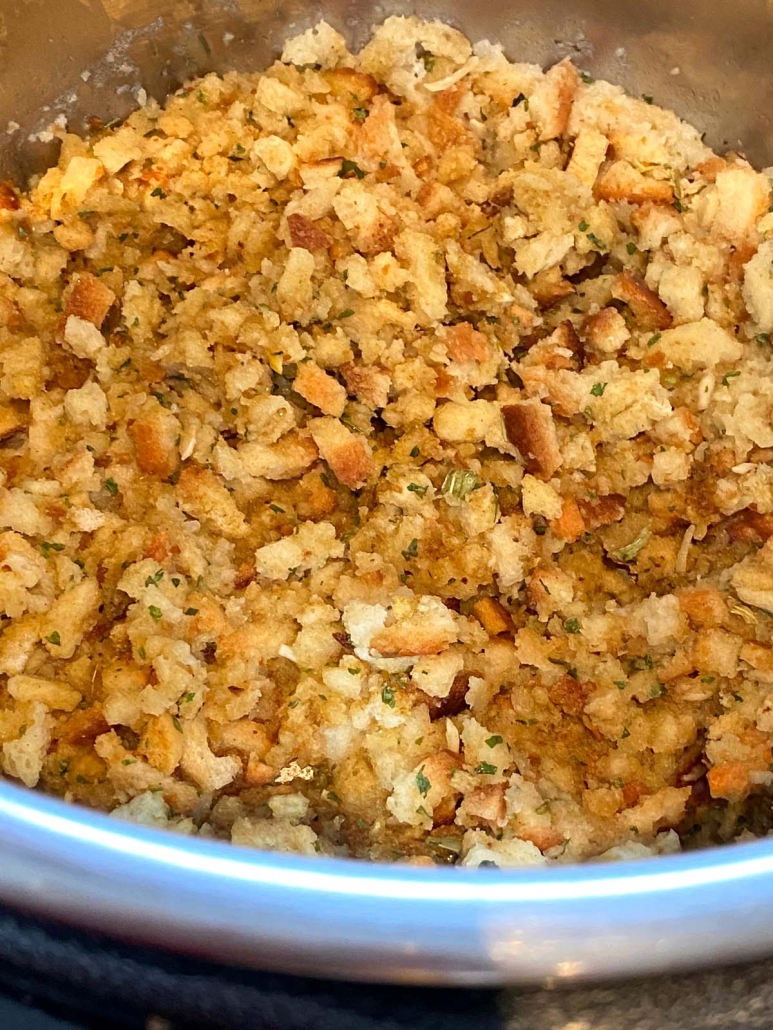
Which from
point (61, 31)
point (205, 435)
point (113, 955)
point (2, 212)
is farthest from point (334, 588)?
point (61, 31)

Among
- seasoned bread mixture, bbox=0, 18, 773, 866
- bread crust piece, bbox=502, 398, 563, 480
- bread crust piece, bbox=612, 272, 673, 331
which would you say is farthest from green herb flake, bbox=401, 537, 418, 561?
bread crust piece, bbox=612, 272, 673, 331

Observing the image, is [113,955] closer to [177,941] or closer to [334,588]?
[177,941]

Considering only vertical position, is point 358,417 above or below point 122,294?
below

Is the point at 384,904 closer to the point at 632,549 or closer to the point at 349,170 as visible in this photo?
the point at 632,549

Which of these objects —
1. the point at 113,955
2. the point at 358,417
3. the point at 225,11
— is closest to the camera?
the point at 113,955

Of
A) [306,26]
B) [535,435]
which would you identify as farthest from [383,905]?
[306,26]

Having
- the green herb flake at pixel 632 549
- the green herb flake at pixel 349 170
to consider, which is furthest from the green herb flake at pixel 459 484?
the green herb flake at pixel 349 170
